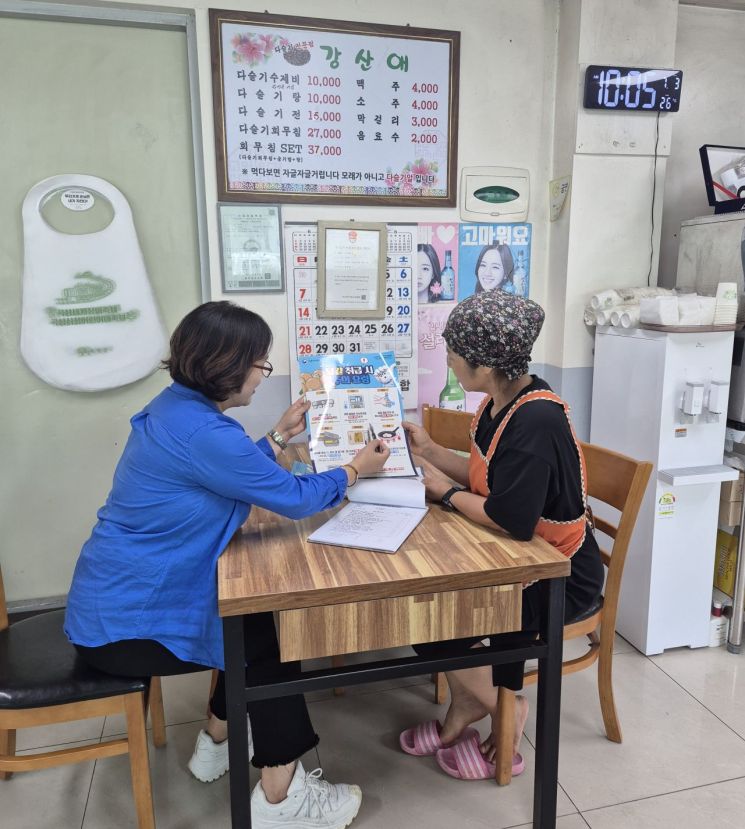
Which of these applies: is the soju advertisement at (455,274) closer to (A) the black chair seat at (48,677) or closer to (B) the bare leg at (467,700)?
(B) the bare leg at (467,700)

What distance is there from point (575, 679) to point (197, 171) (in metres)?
2.32

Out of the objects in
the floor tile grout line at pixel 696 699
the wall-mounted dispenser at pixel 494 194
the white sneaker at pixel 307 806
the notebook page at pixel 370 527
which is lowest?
the floor tile grout line at pixel 696 699

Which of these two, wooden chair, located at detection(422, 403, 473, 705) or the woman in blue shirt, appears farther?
wooden chair, located at detection(422, 403, 473, 705)

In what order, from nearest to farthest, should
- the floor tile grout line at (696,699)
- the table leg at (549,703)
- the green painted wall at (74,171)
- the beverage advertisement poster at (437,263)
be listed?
the table leg at (549,703), the floor tile grout line at (696,699), the green painted wall at (74,171), the beverage advertisement poster at (437,263)

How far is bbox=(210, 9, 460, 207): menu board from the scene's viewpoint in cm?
236

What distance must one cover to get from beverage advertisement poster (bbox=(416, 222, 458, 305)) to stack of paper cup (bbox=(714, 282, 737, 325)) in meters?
0.99

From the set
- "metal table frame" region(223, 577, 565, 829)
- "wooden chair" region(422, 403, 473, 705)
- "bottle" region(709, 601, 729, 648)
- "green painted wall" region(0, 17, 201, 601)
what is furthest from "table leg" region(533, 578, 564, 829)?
"green painted wall" region(0, 17, 201, 601)

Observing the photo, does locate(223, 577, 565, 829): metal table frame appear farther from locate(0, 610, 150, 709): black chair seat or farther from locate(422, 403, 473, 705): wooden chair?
locate(422, 403, 473, 705): wooden chair

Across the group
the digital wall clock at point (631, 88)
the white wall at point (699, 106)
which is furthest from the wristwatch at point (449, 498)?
the white wall at point (699, 106)

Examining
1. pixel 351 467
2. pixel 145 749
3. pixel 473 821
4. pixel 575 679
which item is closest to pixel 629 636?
pixel 575 679

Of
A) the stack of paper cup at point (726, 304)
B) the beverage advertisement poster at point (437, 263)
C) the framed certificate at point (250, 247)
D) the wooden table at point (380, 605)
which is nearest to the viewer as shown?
the wooden table at point (380, 605)

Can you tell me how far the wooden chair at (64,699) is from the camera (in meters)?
1.38

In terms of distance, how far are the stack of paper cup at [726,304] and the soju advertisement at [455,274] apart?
804 mm

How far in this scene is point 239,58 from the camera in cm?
234
